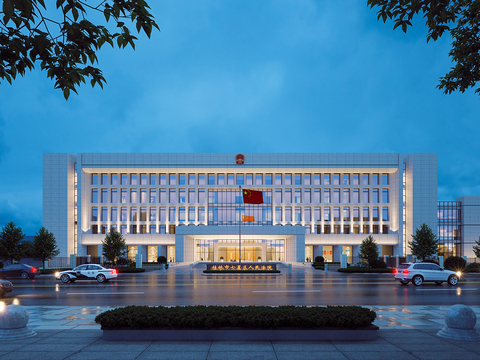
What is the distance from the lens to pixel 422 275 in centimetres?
2559

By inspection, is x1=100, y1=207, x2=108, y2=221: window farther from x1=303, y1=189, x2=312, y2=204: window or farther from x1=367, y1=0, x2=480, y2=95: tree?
x1=367, y1=0, x2=480, y2=95: tree

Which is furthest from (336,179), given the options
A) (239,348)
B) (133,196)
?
(239,348)

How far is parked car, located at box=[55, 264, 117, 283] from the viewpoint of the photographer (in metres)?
29.2

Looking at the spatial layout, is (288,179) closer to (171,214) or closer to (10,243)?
(171,214)

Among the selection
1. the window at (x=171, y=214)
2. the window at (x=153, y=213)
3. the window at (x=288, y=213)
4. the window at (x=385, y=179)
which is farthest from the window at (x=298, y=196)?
the window at (x=153, y=213)

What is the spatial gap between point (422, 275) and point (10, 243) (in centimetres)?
4430

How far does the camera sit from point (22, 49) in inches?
204

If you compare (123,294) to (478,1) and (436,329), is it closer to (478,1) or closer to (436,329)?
(436,329)

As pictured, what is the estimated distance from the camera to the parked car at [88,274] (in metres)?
29.2

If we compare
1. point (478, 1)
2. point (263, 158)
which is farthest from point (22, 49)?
point (263, 158)

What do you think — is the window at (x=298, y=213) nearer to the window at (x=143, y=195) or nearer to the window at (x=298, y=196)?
the window at (x=298, y=196)

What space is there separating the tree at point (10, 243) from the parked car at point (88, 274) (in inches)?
695

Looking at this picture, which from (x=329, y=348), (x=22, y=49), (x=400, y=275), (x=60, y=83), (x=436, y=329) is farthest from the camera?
(x=400, y=275)

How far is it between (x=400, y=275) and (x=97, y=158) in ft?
196
